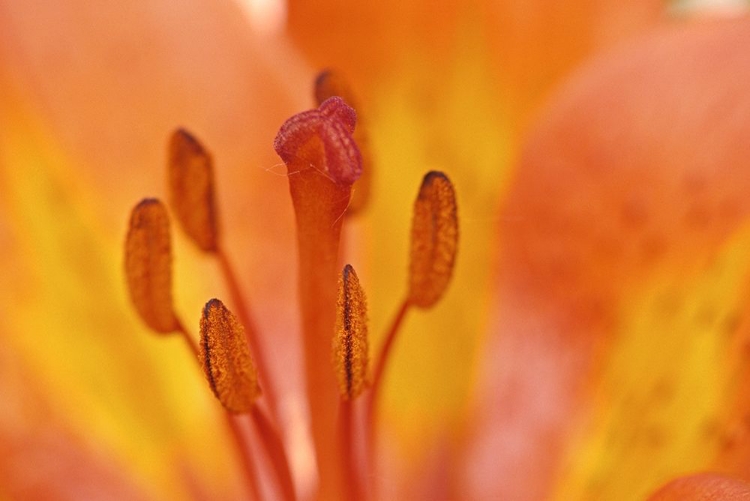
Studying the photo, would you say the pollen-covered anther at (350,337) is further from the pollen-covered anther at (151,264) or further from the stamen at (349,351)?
the pollen-covered anther at (151,264)

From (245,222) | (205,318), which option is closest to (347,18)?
(245,222)

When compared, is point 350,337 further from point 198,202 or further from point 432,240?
point 198,202

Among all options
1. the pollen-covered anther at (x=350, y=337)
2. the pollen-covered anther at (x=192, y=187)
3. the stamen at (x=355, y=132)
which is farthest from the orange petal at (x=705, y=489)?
the pollen-covered anther at (x=192, y=187)

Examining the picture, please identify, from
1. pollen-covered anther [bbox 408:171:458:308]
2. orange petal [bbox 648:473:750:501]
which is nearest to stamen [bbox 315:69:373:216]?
pollen-covered anther [bbox 408:171:458:308]

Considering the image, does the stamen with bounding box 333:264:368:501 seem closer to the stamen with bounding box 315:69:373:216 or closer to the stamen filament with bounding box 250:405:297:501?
the stamen filament with bounding box 250:405:297:501

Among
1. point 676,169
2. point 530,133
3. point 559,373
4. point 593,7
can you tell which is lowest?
point 559,373

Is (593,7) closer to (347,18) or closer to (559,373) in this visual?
(347,18)

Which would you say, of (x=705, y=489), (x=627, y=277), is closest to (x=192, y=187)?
(x=627, y=277)
